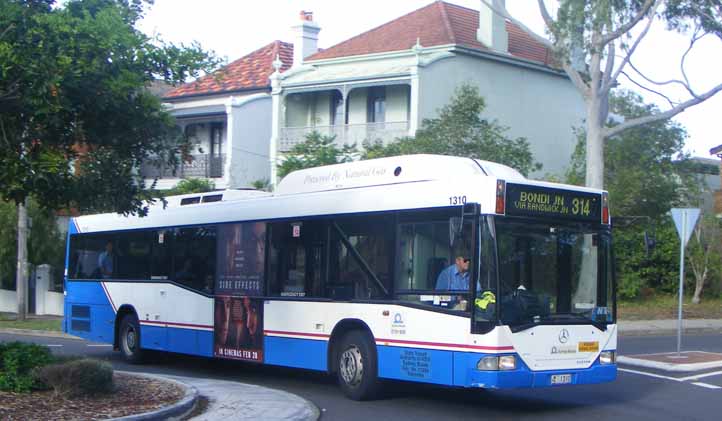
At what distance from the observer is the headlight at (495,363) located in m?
11.4

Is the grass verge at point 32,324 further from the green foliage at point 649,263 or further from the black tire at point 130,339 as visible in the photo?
the green foliage at point 649,263

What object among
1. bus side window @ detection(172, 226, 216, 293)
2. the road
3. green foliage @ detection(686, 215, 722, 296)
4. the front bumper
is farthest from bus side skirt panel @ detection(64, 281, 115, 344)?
green foliage @ detection(686, 215, 722, 296)

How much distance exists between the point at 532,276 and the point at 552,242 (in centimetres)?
63

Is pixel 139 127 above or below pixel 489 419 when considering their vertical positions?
above

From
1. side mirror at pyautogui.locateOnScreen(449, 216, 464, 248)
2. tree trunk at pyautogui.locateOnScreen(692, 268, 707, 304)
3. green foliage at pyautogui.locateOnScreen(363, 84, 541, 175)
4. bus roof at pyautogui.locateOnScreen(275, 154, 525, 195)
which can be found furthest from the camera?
tree trunk at pyautogui.locateOnScreen(692, 268, 707, 304)

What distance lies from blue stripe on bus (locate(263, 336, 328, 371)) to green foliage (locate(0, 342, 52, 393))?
340 cm

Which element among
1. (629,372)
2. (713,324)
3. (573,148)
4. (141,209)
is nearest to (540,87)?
(573,148)

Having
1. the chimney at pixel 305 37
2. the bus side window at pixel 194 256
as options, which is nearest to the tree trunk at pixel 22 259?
the chimney at pixel 305 37

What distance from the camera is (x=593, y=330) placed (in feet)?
40.8

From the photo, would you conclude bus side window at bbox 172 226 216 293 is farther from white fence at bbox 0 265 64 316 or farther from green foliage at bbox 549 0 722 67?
white fence at bbox 0 265 64 316

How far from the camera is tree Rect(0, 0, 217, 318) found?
11531 mm

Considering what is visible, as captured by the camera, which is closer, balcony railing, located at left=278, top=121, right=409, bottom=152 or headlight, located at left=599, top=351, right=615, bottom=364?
headlight, located at left=599, top=351, right=615, bottom=364

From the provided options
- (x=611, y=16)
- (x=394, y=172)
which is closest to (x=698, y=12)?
(x=611, y=16)

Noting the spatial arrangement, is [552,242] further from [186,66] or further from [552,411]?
[186,66]
